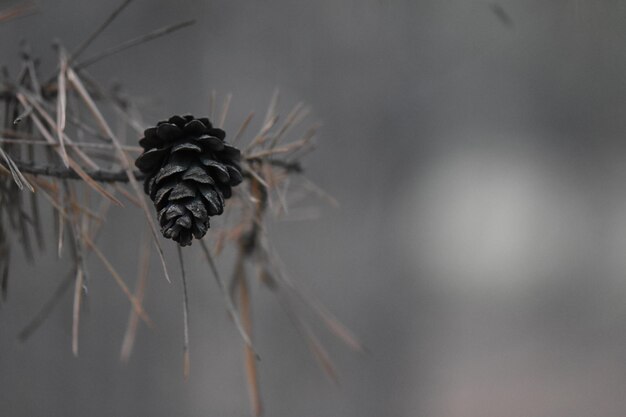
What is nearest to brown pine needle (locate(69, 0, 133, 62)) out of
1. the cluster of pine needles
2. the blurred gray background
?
the cluster of pine needles

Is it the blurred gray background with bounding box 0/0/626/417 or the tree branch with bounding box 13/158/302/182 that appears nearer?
the tree branch with bounding box 13/158/302/182

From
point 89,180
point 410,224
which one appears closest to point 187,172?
point 89,180

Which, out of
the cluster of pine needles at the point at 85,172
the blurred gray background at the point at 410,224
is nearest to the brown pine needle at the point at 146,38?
the cluster of pine needles at the point at 85,172

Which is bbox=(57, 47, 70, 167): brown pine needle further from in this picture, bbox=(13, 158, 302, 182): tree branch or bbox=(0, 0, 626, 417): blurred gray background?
bbox=(0, 0, 626, 417): blurred gray background

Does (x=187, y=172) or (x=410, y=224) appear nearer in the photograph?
(x=187, y=172)

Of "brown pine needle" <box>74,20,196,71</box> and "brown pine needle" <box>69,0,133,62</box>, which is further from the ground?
"brown pine needle" <box>69,0,133,62</box>

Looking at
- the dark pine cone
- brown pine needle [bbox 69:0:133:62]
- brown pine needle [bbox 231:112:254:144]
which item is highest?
brown pine needle [bbox 69:0:133:62]

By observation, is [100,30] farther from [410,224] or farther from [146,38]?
[410,224]
